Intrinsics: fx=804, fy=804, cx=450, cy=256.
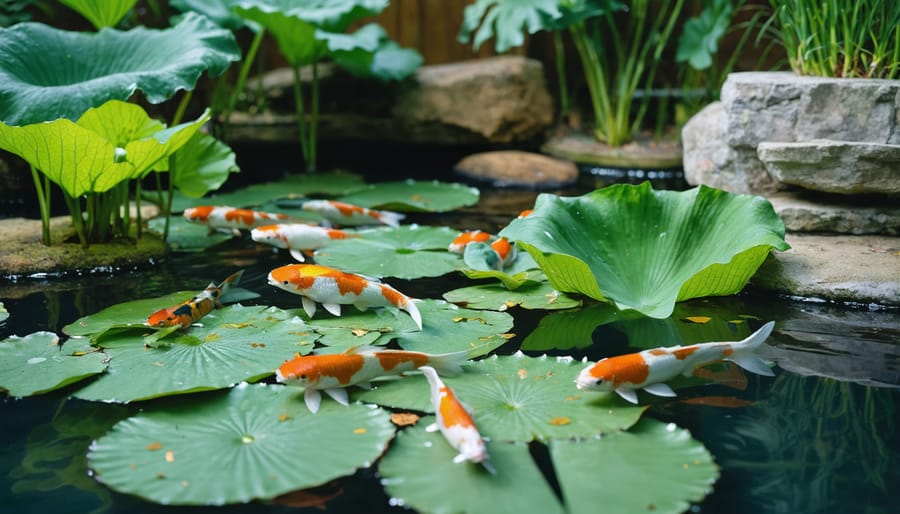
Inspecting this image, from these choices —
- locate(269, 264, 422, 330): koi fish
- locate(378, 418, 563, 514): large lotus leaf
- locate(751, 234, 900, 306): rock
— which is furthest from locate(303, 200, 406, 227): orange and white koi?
locate(378, 418, 563, 514): large lotus leaf

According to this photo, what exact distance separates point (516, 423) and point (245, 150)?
4.58m

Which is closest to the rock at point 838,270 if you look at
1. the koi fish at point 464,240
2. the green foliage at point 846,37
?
the green foliage at point 846,37

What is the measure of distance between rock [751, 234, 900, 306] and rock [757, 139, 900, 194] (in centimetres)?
21

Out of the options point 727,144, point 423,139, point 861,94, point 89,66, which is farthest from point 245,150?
point 861,94

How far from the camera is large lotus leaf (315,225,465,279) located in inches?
125

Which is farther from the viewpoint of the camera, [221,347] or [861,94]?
[861,94]

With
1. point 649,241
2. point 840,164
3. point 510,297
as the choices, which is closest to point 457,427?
point 510,297

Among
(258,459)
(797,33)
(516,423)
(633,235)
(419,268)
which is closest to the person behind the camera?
(258,459)

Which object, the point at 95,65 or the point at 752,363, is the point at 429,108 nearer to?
the point at 95,65

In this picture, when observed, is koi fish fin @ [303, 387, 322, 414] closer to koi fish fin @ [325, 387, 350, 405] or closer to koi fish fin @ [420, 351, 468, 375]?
koi fish fin @ [325, 387, 350, 405]

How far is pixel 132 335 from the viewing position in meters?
2.49

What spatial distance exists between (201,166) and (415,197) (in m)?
1.30

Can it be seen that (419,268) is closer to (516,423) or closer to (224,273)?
(224,273)

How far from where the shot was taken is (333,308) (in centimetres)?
264
